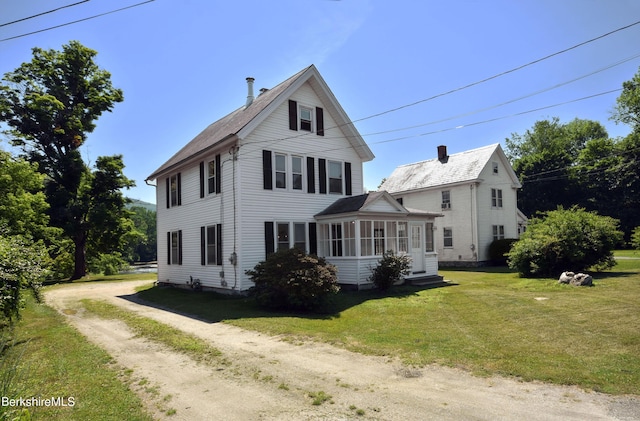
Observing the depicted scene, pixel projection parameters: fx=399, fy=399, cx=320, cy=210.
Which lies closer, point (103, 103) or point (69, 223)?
point (69, 223)

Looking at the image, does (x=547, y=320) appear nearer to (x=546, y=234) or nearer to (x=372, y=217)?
(x=372, y=217)

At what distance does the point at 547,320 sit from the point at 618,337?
70.4 inches

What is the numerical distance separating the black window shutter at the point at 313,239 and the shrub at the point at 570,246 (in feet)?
33.0

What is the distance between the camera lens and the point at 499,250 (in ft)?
91.1

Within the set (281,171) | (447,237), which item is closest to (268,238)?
(281,171)

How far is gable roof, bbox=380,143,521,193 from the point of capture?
2838 centimetres

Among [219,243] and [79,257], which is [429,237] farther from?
[79,257]

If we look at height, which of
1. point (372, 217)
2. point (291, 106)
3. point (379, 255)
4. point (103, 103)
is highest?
point (103, 103)

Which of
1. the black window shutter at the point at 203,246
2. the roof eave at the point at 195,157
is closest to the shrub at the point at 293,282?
the black window shutter at the point at 203,246

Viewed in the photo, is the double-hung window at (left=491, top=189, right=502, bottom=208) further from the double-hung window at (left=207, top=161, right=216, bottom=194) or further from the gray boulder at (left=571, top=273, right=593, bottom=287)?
the double-hung window at (left=207, top=161, right=216, bottom=194)

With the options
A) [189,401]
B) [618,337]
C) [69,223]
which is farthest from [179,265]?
[618,337]

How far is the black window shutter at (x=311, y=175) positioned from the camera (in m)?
17.9

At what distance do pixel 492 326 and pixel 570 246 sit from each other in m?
11.7

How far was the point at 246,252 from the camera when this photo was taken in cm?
Answer: 1549
